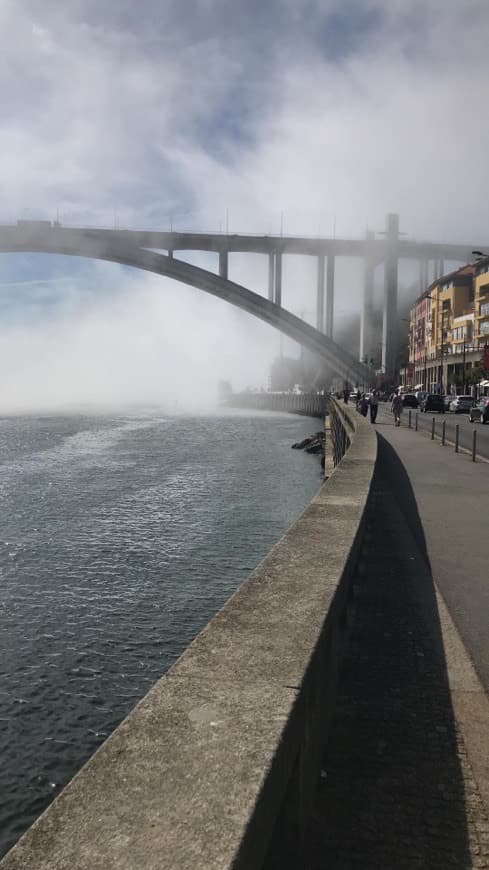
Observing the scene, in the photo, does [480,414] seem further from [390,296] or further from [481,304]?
[390,296]

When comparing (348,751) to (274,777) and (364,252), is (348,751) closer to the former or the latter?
(274,777)

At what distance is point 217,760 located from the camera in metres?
1.90

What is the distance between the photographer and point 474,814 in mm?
→ 2588

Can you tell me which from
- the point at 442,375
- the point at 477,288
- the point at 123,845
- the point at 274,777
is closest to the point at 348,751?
→ the point at 274,777

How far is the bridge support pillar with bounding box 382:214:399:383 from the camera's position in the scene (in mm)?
80938

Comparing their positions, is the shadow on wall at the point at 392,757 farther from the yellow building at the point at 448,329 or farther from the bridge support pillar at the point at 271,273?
the bridge support pillar at the point at 271,273

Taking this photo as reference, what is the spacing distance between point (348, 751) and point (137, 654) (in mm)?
6806

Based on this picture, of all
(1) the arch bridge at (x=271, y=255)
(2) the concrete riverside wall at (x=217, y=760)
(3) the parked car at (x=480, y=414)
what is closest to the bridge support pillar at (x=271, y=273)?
(1) the arch bridge at (x=271, y=255)

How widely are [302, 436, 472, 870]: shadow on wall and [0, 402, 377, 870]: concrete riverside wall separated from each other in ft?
0.52

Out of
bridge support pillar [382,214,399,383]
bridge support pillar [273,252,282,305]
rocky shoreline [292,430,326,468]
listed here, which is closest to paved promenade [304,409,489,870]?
rocky shoreline [292,430,326,468]

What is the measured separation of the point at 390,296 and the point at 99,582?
74.4m

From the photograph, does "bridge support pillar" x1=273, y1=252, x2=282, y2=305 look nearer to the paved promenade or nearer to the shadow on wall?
the paved promenade

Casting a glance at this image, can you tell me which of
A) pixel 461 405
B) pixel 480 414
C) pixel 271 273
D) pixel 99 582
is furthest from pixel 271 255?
pixel 99 582

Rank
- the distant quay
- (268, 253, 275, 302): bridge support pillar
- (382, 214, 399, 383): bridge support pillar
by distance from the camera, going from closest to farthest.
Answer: (268, 253, 275, 302): bridge support pillar < (382, 214, 399, 383): bridge support pillar < the distant quay
